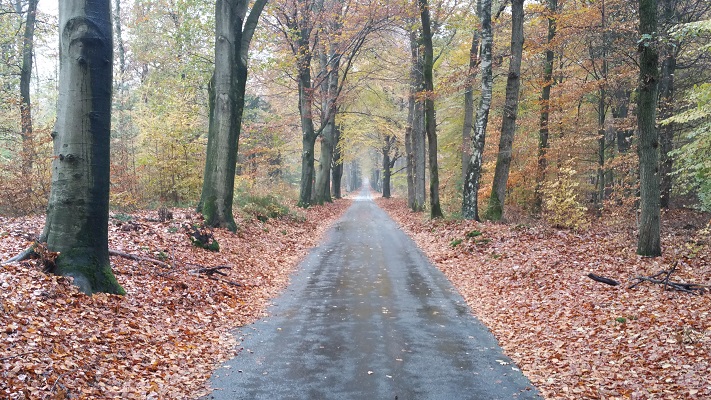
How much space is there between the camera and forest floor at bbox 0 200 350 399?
172 inches

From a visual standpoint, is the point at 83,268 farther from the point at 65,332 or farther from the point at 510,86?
the point at 510,86

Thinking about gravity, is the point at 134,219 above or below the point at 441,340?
above

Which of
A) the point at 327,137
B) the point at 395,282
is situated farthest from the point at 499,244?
the point at 327,137

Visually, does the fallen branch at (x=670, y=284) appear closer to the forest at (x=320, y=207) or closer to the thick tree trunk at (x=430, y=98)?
the forest at (x=320, y=207)

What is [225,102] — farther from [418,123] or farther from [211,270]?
[418,123]

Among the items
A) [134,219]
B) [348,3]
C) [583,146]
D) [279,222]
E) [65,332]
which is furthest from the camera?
[348,3]

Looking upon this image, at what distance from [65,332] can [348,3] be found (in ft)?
67.9

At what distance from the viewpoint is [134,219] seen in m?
11.2

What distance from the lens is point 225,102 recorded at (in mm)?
12820

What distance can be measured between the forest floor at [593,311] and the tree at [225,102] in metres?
6.47

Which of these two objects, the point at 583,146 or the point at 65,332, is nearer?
the point at 65,332

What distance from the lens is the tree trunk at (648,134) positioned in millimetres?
8586

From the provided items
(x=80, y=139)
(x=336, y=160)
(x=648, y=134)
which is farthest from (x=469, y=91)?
(x=336, y=160)

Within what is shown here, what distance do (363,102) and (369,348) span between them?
2811cm
